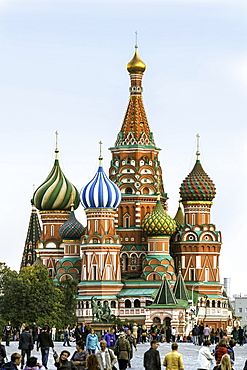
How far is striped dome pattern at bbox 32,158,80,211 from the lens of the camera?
320 ft

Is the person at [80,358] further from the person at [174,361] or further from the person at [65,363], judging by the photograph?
the person at [174,361]


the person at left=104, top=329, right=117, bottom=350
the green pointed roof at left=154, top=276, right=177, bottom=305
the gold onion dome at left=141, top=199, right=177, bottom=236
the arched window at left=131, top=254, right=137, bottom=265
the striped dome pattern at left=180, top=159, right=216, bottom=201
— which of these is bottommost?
the person at left=104, top=329, right=117, bottom=350

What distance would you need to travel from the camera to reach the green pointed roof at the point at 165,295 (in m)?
87.2

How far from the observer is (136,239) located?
3681 inches

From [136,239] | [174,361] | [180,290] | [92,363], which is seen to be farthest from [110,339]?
[136,239]

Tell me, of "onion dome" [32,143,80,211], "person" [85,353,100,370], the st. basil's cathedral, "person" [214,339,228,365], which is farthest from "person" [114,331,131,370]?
"onion dome" [32,143,80,211]

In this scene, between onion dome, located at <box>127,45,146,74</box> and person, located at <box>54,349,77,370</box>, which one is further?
onion dome, located at <box>127,45,146,74</box>

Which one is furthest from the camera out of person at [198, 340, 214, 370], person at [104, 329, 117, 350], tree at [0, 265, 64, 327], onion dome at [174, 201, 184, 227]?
onion dome at [174, 201, 184, 227]

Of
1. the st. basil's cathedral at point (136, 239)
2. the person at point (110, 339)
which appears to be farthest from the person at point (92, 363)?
the st. basil's cathedral at point (136, 239)

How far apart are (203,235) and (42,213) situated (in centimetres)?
1278

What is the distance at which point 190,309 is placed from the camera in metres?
87.7

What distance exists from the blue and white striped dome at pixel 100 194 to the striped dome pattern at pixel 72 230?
13.2 ft

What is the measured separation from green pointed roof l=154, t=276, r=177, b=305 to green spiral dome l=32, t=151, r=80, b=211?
13.3 m

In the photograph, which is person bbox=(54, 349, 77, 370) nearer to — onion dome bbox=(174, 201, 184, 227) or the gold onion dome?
the gold onion dome
